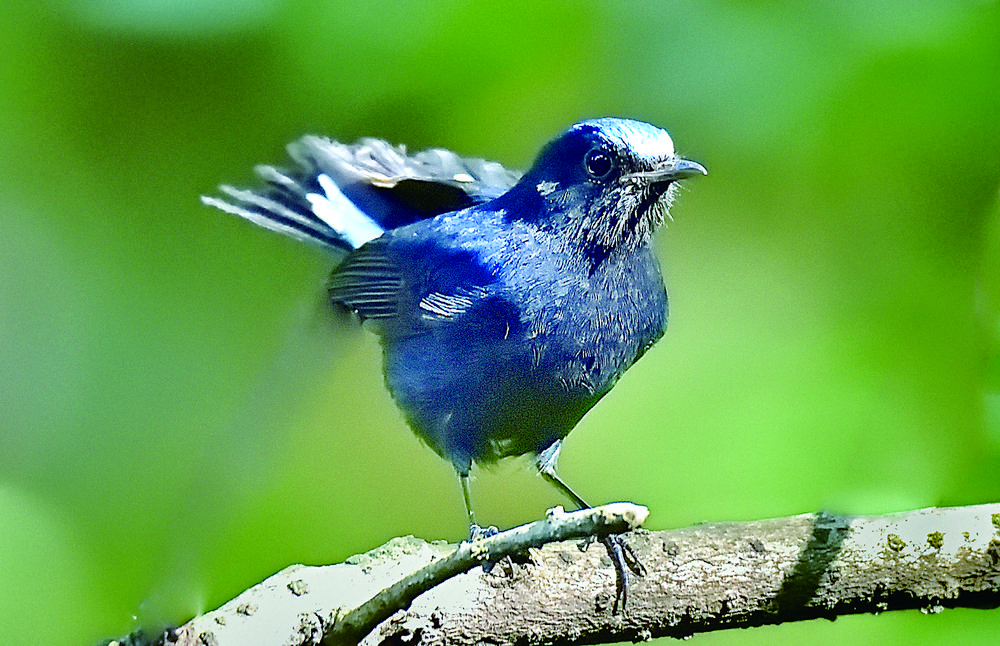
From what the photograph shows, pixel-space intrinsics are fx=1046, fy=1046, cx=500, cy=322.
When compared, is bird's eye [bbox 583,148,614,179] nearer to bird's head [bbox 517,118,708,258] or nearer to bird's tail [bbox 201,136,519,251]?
bird's head [bbox 517,118,708,258]

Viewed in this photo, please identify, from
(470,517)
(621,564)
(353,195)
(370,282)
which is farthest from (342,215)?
(621,564)

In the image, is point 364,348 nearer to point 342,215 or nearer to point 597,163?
point 342,215

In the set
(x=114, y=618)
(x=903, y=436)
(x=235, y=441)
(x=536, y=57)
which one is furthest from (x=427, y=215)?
(x=903, y=436)


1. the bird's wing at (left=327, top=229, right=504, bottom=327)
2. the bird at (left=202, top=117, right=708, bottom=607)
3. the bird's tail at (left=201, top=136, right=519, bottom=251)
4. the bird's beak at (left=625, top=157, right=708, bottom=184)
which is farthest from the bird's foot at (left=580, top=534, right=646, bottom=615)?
the bird's tail at (left=201, top=136, right=519, bottom=251)

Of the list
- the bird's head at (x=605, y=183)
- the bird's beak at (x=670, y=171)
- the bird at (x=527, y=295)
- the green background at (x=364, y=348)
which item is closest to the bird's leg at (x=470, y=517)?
the bird at (x=527, y=295)

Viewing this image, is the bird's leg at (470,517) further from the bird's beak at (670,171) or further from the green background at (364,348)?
the bird's beak at (670,171)

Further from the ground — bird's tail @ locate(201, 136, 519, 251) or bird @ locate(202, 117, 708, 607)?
bird's tail @ locate(201, 136, 519, 251)

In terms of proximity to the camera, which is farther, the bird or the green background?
the green background
